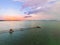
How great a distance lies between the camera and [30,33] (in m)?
1.62

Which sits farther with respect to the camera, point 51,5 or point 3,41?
point 51,5

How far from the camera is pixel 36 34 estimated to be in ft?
5.28

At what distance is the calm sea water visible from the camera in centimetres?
153

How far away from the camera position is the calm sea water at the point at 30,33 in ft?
5.03

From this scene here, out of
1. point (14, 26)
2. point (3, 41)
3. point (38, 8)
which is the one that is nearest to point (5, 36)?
point (3, 41)

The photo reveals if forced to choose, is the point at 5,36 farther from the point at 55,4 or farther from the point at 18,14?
the point at 55,4

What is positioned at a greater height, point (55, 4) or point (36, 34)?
point (55, 4)

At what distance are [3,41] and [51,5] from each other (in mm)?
908

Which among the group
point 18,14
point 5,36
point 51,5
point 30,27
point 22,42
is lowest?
point 22,42

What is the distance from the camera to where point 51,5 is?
1640 mm

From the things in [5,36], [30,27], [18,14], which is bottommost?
[5,36]

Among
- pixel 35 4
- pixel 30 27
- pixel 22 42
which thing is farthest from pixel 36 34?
pixel 35 4

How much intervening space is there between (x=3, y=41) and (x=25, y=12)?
536 millimetres

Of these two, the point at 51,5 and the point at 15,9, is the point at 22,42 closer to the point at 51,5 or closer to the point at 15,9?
the point at 15,9
